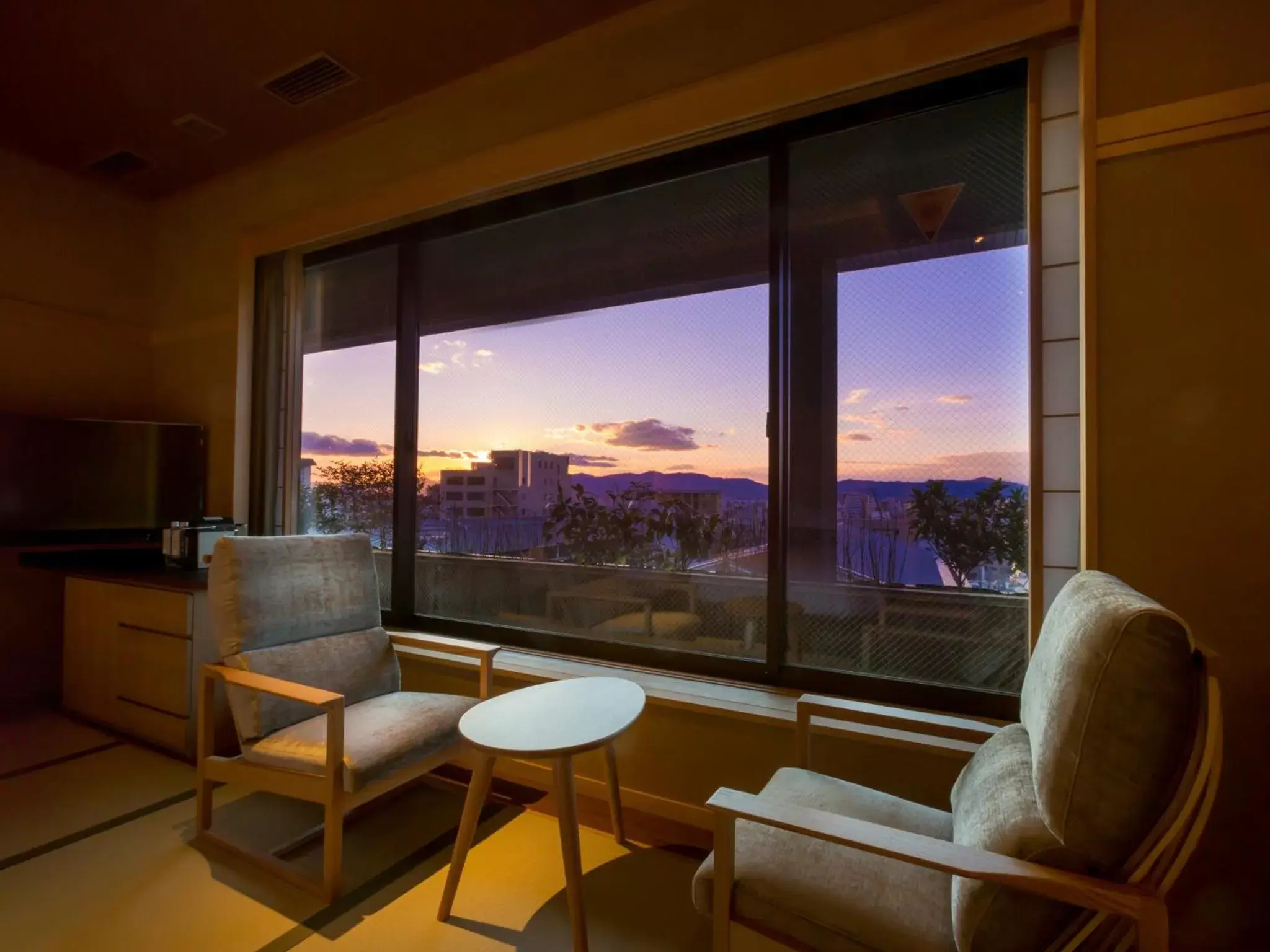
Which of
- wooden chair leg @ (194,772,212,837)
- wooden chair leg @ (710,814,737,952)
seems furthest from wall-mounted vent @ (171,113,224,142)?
wooden chair leg @ (710,814,737,952)

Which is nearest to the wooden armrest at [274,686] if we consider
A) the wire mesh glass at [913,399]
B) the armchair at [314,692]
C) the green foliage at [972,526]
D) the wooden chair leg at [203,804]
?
the armchair at [314,692]

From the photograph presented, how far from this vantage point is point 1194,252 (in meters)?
1.50

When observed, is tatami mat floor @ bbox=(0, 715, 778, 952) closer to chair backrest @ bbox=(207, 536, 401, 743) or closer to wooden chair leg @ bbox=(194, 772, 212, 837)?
wooden chair leg @ bbox=(194, 772, 212, 837)

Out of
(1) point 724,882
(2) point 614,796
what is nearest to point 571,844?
(1) point 724,882

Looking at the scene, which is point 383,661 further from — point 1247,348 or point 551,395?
point 1247,348

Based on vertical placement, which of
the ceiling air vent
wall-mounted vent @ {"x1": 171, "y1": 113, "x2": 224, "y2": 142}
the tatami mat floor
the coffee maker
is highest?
the ceiling air vent

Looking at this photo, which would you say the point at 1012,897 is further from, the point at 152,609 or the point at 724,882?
the point at 152,609

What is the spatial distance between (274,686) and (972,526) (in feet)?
7.46

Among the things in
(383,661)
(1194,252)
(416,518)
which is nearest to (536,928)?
(383,661)

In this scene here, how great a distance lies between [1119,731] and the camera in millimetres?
931

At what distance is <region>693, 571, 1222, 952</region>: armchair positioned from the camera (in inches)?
36.0

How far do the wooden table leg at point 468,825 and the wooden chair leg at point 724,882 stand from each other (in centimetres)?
72

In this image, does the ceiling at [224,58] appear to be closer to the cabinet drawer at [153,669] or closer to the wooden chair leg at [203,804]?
the cabinet drawer at [153,669]

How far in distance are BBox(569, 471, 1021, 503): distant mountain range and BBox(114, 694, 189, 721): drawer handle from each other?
6.63 ft
